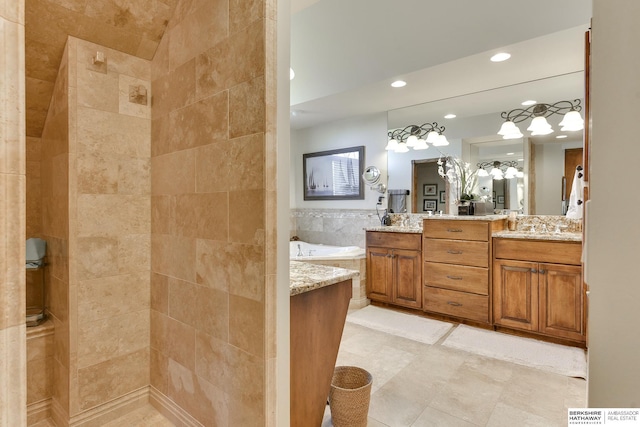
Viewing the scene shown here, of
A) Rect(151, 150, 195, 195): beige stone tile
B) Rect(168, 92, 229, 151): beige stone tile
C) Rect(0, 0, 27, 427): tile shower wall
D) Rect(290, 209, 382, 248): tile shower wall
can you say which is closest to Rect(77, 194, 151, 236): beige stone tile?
Rect(151, 150, 195, 195): beige stone tile

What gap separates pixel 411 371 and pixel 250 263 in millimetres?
1723

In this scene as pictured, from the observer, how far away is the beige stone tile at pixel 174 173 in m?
1.72

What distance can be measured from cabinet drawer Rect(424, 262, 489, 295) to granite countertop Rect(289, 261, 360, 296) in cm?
206

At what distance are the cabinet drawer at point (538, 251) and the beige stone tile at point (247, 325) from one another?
2.63 m

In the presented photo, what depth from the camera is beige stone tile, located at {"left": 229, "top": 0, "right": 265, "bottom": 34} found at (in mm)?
1357

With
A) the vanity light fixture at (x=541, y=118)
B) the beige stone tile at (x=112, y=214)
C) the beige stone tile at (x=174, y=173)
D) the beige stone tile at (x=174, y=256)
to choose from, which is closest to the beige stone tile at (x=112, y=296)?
the beige stone tile at (x=174, y=256)

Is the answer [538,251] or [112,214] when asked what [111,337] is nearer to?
[112,214]

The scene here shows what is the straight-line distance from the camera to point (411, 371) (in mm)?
2482

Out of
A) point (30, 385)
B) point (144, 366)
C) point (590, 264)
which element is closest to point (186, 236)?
point (144, 366)

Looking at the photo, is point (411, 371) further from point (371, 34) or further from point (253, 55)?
point (371, 34)

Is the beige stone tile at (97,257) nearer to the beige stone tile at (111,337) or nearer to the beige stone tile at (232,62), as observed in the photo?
the beige stone tile at (111,337)

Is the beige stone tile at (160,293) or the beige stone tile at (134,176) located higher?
the beige stone tile at (134,176)

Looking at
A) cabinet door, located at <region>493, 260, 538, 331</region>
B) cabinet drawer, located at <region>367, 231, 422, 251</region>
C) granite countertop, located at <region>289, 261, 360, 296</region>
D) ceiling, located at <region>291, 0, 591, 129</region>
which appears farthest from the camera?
cabinet drawer, located at <region>367, 231, 422, 251</region>

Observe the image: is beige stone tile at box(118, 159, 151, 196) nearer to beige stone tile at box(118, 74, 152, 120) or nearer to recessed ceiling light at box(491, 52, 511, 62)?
beige stone tile at box(118, 74, 152, 120)
